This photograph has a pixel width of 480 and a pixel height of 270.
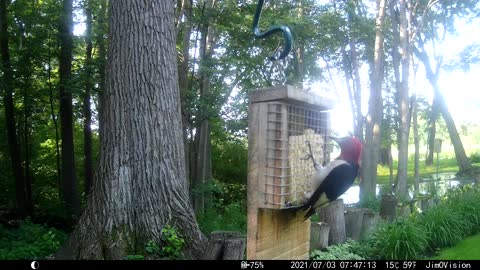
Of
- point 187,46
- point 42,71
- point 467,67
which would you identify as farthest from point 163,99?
point 467,67

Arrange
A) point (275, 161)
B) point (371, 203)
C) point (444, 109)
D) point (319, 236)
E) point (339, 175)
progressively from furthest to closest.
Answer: point (444, 109), point (371, 203), point (319, 236), point (275, 161), point (339, 175)

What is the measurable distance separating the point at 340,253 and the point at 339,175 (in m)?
4.15

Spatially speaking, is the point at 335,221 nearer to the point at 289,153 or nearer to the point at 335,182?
the point at 289,153

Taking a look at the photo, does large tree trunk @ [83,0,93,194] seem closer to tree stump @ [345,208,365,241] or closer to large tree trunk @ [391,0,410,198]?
tree stump @ [345,208,365,241]

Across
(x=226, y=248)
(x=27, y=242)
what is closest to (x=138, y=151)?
(x=226, y=248)

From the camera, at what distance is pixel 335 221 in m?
5.81

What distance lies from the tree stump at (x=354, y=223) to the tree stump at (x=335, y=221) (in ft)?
0.96

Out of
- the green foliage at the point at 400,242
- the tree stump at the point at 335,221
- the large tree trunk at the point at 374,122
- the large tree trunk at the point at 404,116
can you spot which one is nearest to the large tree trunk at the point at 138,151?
the tree stump at the point at 335,221

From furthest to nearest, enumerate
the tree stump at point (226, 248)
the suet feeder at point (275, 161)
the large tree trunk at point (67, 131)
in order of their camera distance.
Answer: the large tree trunk at point (67, 131) → the tree stump at point (226, 248) → the suet feeder at point (275, 161)

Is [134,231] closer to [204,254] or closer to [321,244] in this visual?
[204,254]

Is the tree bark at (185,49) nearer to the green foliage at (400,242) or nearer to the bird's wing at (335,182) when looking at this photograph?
the green foliage at (400,242)

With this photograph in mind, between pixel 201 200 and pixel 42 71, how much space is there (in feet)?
15.5

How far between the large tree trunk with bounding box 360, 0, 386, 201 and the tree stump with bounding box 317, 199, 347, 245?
17.4 ft

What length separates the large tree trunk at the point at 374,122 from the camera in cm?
1105
